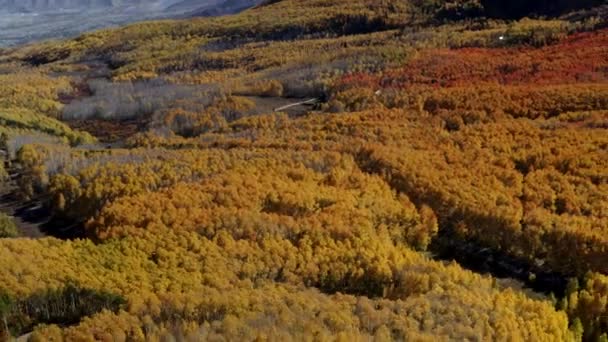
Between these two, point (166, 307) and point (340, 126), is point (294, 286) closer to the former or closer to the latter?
point (166, 307)

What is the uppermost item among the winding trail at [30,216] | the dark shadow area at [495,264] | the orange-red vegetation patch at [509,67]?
the orange-red vegetation patch at [509,67]

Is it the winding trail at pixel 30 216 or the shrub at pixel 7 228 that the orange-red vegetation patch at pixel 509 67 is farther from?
the shrub at pixel 7 228

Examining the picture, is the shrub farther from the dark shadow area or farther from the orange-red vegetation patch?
the orange-red vegetation patch

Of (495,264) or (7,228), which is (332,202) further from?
(7,228)

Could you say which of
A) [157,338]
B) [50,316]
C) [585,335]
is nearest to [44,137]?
[50,316]

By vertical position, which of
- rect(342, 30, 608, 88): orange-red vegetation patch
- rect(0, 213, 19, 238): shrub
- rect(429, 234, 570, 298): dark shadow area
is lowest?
rect(429, 234, 570, 298): dark shadow area

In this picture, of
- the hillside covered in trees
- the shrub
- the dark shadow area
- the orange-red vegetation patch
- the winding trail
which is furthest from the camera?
the orange-red vegetation patch

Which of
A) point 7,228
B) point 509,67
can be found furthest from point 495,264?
point 509,67

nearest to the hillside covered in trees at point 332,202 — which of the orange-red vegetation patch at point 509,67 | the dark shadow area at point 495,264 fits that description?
the dark shadow area at point 495,264

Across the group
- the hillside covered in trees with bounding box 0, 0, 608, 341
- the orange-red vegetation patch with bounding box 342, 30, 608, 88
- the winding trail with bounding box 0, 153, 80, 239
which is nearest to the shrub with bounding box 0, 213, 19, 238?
the hillside covered in trees with bounding box 0, 0, 608, 341
